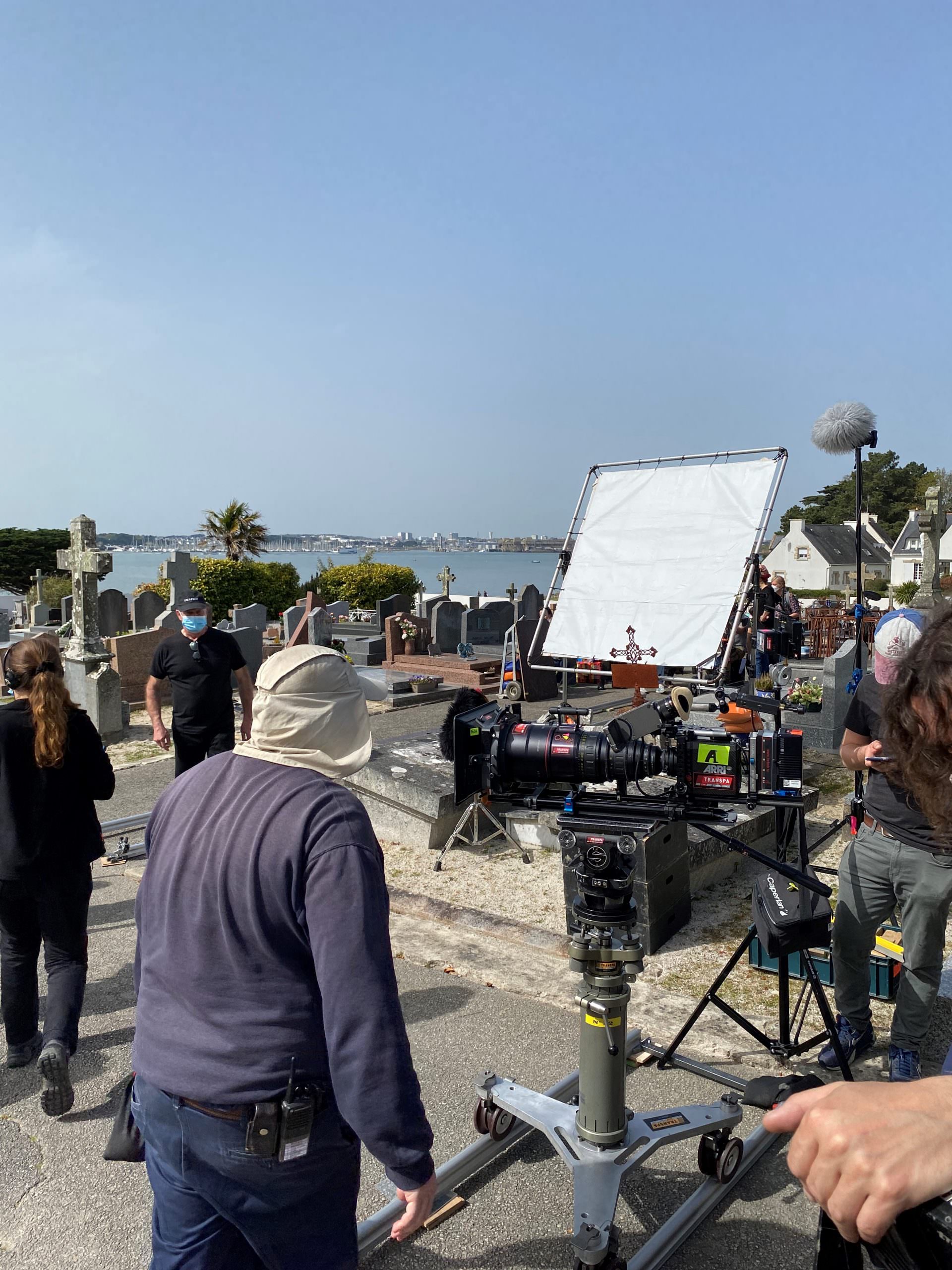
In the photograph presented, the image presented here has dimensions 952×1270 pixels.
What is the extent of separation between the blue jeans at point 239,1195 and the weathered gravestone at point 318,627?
13945 mm

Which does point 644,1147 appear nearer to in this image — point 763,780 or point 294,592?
point 763,780

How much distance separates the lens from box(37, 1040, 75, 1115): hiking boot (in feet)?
11.2

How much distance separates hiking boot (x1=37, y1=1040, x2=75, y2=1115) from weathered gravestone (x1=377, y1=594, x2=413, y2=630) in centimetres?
1783

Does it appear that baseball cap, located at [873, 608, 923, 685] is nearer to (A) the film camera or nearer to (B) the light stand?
(A) the film camera

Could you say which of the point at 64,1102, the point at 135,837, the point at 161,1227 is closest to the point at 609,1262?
the point at 161,1227

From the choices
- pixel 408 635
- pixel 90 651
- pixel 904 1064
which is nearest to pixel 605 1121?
pixel 904 1064


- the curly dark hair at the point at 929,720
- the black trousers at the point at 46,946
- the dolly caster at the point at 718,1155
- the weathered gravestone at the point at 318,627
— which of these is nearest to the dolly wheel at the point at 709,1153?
the dolly caster at the point at 718,1155

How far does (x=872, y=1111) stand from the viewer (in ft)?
3.24

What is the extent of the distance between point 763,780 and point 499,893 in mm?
3268

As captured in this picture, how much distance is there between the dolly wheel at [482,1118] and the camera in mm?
3107

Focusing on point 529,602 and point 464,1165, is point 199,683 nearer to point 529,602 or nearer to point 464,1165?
point 464,1165

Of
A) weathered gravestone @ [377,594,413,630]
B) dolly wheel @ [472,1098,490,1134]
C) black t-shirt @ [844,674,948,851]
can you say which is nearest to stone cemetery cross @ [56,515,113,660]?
dolly wheel @ [472,1098,490,1134]

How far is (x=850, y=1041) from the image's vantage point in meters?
3.75

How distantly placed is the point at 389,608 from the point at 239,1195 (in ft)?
66.2
